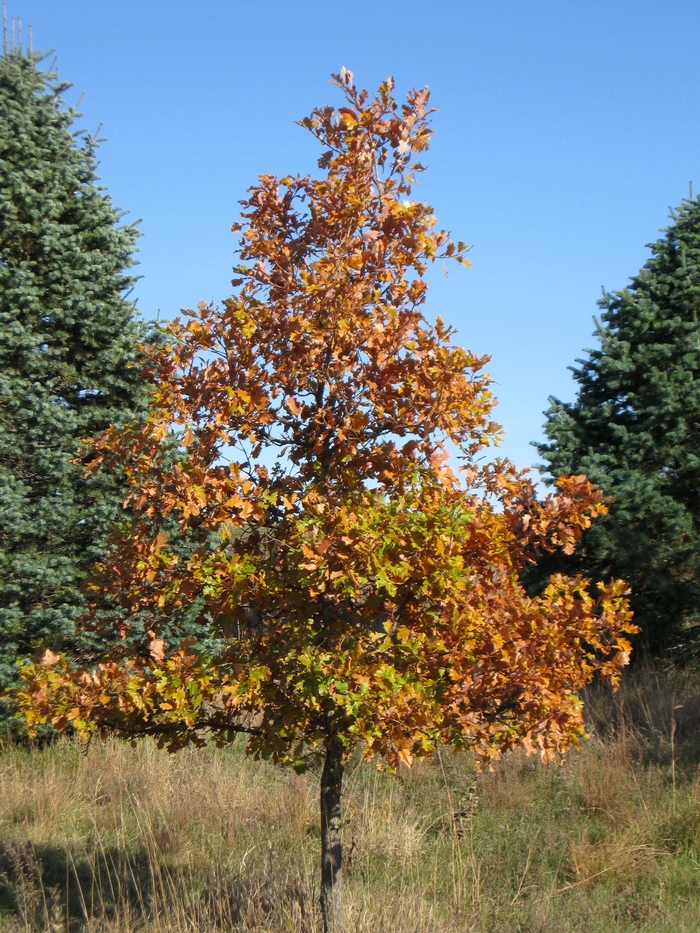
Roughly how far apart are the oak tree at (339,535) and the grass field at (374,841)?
3.25 ft

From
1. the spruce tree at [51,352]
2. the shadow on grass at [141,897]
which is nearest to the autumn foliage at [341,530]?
the shadow on grass at [141,897]

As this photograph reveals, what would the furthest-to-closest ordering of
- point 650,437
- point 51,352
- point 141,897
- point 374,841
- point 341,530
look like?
1. point 650,437
2. point 51,352
3. point 374,841
4. point 141,897
5. point 341,530

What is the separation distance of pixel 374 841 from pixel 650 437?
17.3 ft

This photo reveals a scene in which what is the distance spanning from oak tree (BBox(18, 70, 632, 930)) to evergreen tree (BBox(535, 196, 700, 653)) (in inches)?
212

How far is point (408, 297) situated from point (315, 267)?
0.47 metres

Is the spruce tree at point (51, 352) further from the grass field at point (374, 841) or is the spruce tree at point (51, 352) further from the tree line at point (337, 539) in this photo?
the tree line at point (337, 539)

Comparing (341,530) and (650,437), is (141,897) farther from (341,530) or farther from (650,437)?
(650,437)

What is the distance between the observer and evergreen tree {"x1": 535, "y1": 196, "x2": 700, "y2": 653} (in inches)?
350

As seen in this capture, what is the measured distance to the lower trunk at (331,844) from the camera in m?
3.76

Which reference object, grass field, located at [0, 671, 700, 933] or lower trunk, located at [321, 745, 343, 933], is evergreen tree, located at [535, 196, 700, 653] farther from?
lower trunk, located at [321, 745, 343, 933]

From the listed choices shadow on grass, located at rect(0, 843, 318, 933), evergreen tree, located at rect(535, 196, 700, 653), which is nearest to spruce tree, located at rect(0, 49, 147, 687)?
shadow on grass, located at rect(0, 843, 318, 933)

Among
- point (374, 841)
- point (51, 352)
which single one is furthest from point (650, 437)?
point (51, 352)

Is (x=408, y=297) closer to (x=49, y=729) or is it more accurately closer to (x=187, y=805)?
(x=187, y=805)

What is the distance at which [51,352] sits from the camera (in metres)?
7.88
